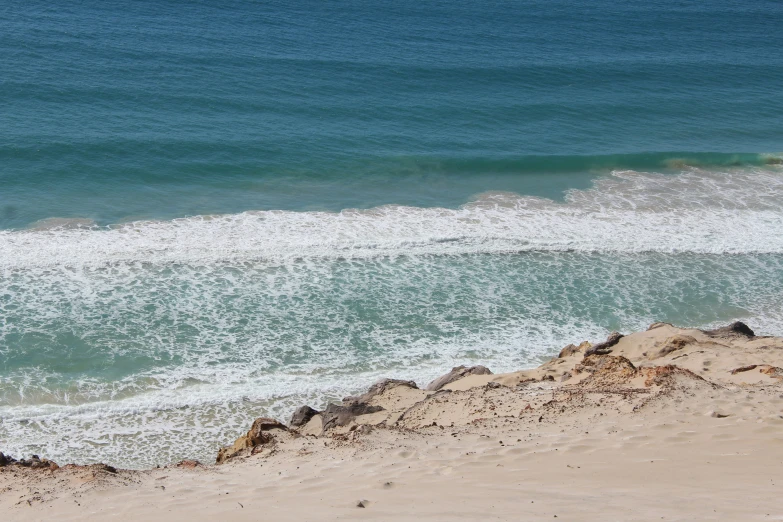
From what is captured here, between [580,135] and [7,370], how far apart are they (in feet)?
75.3

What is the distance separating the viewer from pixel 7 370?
50.8 ft

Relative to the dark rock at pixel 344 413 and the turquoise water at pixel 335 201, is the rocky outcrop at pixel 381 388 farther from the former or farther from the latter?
the turquoise water at pixel 335 201

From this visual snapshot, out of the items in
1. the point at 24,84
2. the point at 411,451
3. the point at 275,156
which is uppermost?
the point at 24,84

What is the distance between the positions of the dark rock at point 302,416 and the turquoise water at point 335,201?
130 centimetres

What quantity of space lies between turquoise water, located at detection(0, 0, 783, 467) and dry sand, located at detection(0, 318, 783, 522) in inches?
145

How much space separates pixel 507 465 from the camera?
909 cm

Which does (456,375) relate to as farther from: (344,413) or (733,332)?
(733,332)

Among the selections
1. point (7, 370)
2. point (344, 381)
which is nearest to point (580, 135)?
point (344, 381)

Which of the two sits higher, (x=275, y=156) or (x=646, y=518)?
(x=275, y=156)

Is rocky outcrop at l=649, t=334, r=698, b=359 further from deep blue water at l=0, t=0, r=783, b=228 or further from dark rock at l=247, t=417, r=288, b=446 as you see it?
deep blue water at l=0, t=0, r=783, b=228

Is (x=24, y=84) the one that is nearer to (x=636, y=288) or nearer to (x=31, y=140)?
(x=31, y=140)

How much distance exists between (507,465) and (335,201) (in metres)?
16.8

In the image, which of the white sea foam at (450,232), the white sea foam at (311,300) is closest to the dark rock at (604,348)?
the white sea foam at (311,300)

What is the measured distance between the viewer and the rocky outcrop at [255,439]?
36.6 ft
